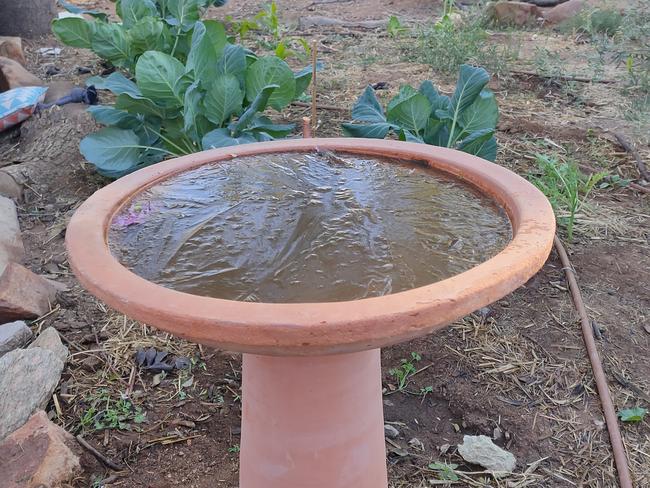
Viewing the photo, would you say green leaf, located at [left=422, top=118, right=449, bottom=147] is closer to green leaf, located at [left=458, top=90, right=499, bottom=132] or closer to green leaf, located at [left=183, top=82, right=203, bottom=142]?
green leaf, located at [left=458, top=90, right=499, bottom=132]

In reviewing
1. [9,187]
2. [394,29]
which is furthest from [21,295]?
[394,29]

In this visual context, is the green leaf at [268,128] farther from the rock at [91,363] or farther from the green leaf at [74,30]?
the rock at [91,363]

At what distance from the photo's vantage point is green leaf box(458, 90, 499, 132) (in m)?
2.65

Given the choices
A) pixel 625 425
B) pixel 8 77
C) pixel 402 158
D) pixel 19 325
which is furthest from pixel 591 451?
pixel 8 77

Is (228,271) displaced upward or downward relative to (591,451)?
upward

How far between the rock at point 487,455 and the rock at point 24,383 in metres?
1.26

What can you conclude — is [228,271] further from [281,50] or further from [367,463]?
[281,50]

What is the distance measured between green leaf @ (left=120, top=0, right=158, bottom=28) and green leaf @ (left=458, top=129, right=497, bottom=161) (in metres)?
2.04

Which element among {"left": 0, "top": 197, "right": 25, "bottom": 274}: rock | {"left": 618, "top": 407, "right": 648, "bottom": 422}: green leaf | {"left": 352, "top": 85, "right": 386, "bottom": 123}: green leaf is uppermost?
{"left": 352, "top": 85, "right": 386, "bottom": 123}: green leaf

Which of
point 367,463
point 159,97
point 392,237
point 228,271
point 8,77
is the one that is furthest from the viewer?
point 8,77

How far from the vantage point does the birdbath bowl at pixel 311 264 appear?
2.87ft

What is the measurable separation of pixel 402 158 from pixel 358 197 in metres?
0.27

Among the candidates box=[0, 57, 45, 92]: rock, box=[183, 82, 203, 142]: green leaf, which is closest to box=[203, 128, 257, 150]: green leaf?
box=[183, 82, 203, 142]: green leaf

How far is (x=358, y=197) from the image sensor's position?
54.9 inches
